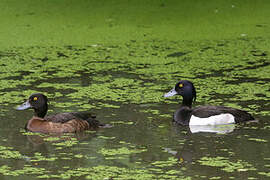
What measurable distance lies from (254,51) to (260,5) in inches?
123

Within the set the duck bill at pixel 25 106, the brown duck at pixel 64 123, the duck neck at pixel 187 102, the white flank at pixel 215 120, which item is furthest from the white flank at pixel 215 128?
the duck bill at pixel 25 106

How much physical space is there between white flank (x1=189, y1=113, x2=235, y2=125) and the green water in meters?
0.13

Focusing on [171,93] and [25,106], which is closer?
[25,106]

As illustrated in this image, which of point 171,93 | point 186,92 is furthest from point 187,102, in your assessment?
point 171,93

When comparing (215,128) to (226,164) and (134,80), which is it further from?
(134,80)

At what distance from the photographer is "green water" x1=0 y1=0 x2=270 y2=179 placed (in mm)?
6020

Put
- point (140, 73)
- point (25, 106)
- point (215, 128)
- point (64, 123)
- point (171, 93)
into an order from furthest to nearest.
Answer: point (140, 73) < point (171, 93) < point (25, 106) < point (215, 128) < point (64, 123)

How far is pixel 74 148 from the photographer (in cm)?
653

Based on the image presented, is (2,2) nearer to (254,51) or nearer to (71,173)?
(254,51)

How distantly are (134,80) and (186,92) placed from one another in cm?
138

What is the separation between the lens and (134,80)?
9.12 meters

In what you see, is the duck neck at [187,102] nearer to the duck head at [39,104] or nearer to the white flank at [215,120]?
the white flank at [215,120]

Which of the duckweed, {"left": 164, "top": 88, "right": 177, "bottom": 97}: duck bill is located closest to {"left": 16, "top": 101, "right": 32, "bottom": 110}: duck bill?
{"left": 164, "top": 88, "right": 177, "bottom": 97}: duck bill

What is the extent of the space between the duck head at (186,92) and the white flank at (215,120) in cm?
37
